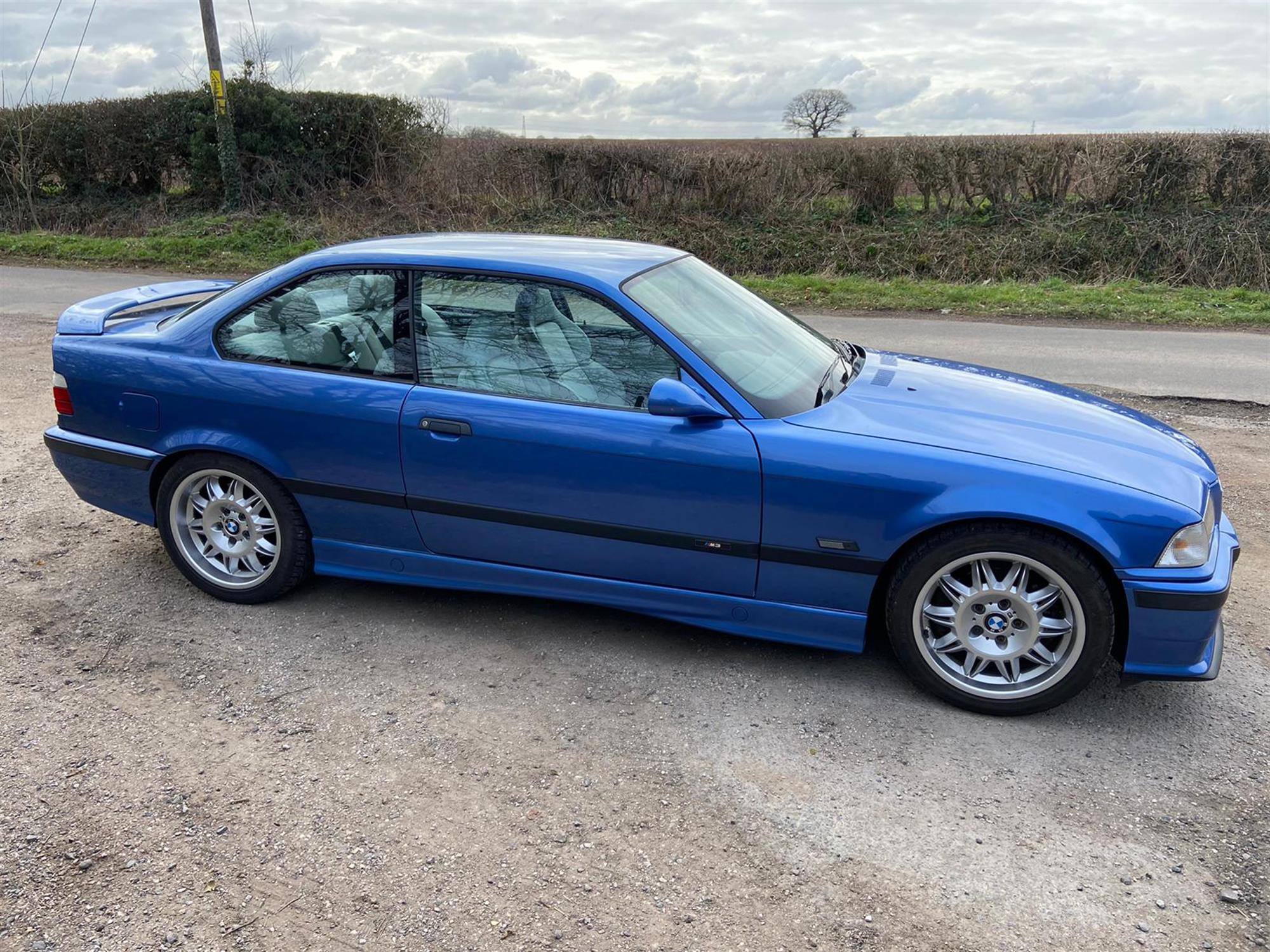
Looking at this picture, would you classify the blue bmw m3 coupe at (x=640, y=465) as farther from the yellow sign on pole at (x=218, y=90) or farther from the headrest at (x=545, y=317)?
the yellow sign on pole at (x=218, y=90)

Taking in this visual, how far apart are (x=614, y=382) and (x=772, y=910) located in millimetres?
1845

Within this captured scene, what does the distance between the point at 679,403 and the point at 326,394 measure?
1.42 m

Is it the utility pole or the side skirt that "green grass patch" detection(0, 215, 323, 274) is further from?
the side skirt

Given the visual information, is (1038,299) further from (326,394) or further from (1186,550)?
(326,394)

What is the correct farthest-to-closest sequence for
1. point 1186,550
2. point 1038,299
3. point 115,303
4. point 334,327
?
point 1038,299 < point 115,303 < point 334,327 < point 1186,550

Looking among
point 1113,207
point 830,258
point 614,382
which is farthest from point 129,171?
point 614,382

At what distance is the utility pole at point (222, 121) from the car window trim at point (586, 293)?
48.1 feet

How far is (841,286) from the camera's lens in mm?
13039

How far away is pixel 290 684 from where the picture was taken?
3516mm

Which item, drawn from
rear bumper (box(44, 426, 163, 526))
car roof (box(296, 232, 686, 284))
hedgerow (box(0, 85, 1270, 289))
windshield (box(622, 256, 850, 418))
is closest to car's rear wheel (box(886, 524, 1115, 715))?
windshield (box(622, 256, 850, 418))

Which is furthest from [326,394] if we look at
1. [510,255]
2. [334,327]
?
[510,255]

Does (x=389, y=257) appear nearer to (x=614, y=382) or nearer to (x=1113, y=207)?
(x=614, y=382)

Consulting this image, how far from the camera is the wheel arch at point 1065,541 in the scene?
313 cm

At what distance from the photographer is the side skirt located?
345cm
